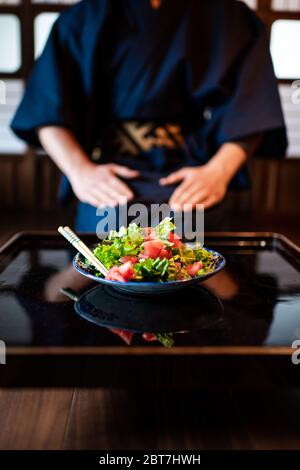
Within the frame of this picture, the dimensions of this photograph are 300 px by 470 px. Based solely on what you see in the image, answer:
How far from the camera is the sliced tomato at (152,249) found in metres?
0.94

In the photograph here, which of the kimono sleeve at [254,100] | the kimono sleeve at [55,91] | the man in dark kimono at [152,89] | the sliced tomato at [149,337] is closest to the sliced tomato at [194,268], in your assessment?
the sliced tomato at [149,337]

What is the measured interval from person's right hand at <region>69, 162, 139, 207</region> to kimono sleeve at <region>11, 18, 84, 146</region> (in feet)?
0.85

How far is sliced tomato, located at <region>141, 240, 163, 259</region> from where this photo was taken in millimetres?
937

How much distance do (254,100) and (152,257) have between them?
124 cm

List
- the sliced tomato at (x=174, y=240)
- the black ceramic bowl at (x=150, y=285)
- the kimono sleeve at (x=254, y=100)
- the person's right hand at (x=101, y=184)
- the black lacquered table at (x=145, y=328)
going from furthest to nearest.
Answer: the kimono sleeve at (x=254, y=100)
the person's right hand at (x=101, y=184)
the sliced tomato at (x=174, y=240)
the black ceramic bowl at (x=150, y=285)
the black lacquered table at (x=145, y=328)

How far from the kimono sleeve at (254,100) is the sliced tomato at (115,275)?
1.14 metres

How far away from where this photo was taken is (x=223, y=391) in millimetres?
1183

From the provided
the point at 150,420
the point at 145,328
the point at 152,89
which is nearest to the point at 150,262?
the point at 145,328

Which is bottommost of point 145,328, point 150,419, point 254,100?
point 150,419

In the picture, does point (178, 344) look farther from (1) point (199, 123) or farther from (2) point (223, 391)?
(1) point (199, 123)

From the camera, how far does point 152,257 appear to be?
0.94 metres

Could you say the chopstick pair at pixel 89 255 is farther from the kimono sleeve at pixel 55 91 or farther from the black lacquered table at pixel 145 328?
the kimono sleeve at pixel 55 91

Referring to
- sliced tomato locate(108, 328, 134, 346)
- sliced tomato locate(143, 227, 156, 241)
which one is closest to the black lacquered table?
sliced tomato locate(108, 328, 134, 346)

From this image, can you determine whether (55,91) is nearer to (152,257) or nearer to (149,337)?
(152,257)
